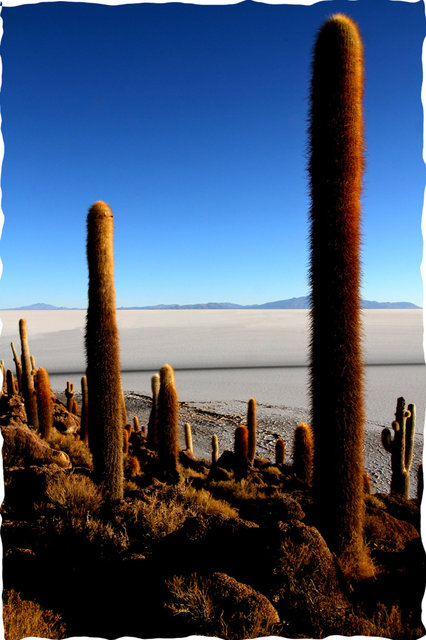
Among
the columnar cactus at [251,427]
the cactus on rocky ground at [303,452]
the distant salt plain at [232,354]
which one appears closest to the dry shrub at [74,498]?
the distant salt plain at [232,354]

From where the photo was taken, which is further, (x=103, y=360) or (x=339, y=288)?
(x=103, y=360)

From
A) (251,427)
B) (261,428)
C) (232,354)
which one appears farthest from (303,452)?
(232,354)

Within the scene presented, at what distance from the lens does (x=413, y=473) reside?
16328mm

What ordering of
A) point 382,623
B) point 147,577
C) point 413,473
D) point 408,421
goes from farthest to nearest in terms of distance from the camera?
1. point 413,473
2. point 408,421
3. point 147,577
4. point 382,623

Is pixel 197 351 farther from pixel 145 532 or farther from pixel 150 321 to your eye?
pixel 145 532

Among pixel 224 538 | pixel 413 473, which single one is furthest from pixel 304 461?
pixel 413 473

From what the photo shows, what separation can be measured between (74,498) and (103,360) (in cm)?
217

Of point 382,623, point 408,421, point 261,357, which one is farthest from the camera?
point 261,357

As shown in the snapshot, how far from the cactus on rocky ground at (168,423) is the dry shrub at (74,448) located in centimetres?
181

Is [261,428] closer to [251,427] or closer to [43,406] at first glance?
[251,427]

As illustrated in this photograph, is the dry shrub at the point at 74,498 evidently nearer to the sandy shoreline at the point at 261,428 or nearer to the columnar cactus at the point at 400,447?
the columnar cactus at the point at 400,447

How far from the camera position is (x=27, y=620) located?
307 cm

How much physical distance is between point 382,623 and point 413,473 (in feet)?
51.0

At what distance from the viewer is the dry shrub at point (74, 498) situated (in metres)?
5.43
